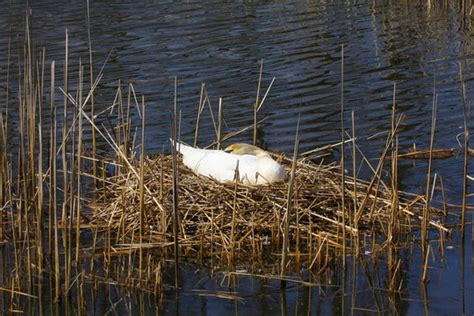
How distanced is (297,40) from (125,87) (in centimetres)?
349

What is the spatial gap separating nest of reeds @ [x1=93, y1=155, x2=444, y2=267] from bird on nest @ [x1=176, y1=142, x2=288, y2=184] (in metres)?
0.09

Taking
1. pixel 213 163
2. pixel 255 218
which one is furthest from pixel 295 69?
pixel 255 218

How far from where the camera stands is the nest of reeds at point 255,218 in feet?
23.0

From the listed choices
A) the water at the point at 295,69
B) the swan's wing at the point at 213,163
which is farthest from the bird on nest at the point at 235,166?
the water at the point at 295,69

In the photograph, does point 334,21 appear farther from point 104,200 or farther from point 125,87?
point 104,200

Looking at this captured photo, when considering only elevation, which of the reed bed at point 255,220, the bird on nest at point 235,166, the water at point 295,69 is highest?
the water at point 295,69

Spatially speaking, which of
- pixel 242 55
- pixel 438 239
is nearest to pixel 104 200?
pixel 438 239

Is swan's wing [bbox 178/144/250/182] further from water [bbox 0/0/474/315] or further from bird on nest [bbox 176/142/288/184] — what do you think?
water [bbox 0/0/474/315]

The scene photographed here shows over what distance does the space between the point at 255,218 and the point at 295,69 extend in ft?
22.9

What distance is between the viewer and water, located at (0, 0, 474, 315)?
661cm

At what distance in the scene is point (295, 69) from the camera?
14.0m

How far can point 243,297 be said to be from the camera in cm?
646

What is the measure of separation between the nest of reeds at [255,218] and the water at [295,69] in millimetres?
366

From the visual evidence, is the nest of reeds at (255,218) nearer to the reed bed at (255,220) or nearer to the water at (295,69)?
the reed bed at (255,220)
